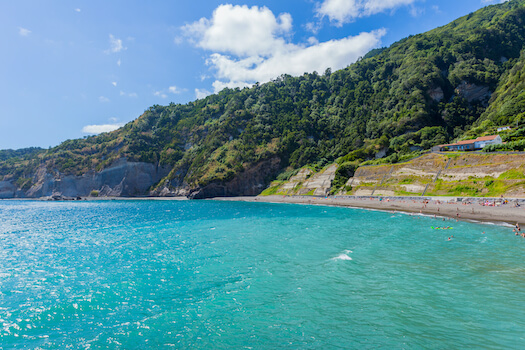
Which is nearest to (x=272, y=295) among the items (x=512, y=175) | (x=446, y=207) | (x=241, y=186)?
(x=446, y=207)

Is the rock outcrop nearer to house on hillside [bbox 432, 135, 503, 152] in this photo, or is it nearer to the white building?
house on hillside [bbox 432, 135, 503, 152]

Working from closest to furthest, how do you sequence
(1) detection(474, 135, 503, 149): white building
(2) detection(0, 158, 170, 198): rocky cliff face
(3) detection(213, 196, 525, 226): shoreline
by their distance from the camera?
(3) detection(213, 196, 525, 226): shoreline < (1) detection(474, 135, 503, 149): white building < (2) detection(0, 158, 170, 198): rocky cliff face

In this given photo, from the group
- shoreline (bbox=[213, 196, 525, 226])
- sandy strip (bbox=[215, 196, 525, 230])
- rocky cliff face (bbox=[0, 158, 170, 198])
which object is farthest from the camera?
rocky cliff face (bbox=[0, 158, 170, 198])

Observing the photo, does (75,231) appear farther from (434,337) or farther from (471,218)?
(471,218)

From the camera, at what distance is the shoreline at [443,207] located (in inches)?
1645

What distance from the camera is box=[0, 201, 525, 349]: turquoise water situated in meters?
12.4

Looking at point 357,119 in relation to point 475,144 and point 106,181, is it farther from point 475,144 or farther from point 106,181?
point 106,181

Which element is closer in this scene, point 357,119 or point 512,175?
point 512,175

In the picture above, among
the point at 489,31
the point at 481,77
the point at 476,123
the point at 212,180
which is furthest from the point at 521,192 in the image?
the point at 489,31

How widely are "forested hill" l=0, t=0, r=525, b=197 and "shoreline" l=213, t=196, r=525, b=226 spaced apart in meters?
23.3

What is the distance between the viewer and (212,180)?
140875mm

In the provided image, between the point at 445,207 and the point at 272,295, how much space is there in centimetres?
5189

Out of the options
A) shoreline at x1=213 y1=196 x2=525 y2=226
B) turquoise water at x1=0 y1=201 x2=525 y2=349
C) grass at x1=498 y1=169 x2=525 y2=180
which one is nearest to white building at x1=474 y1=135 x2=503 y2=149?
grass at x1=498 y1=169 x2=525 y2=180

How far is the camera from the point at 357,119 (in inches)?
5871
